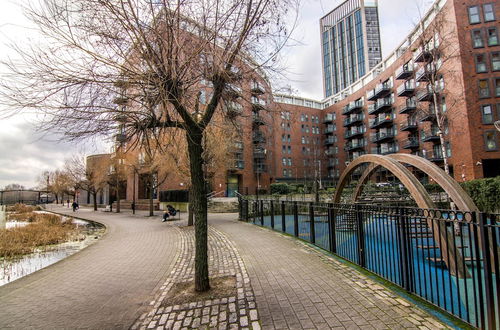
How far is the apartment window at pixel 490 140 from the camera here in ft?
78.6

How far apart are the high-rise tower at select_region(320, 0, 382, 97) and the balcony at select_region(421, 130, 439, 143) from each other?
64383mm

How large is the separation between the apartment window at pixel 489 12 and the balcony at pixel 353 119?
24.9m

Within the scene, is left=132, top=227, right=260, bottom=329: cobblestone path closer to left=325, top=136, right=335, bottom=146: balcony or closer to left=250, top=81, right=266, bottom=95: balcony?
left=250, top=81, right=266, bottom=95: balcony

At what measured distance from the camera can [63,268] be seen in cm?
732

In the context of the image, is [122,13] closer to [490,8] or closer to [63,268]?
[63,268]

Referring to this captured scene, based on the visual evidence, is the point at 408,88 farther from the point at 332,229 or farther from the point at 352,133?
the point at 332,229

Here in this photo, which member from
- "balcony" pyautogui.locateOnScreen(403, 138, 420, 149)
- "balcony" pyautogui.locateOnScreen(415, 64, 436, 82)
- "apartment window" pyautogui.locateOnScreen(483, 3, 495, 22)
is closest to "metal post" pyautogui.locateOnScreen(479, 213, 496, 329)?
"balcony" pyautogui.locateOnScreen(415, 64, 436, 82)

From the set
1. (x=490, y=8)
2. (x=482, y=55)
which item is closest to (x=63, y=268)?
(x=482, y=55)

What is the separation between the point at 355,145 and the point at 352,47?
57357 millimetres

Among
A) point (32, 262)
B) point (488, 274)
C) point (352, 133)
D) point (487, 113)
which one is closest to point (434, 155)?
point (487, 113)

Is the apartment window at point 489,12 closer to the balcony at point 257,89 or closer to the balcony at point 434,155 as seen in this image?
the balcony at point 434,155

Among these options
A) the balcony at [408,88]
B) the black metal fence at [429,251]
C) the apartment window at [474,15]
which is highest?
the apartment window at [474,15]

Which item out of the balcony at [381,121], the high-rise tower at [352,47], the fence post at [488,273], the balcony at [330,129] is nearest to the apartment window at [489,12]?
the balcony at [381,121]

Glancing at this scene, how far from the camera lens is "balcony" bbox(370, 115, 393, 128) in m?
41.0
